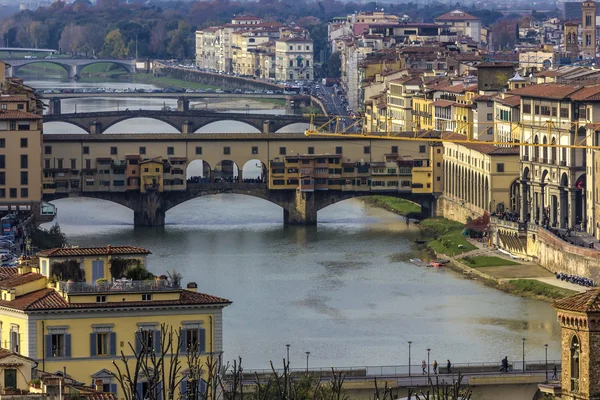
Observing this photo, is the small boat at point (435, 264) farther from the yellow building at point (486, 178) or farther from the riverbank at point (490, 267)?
the yellow building at point (486, 178)

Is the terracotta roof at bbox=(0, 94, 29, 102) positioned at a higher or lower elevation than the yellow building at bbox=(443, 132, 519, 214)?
higher

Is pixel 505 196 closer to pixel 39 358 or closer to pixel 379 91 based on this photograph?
pixel 379 91

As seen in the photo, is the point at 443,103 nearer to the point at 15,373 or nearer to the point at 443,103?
the point at 443,103

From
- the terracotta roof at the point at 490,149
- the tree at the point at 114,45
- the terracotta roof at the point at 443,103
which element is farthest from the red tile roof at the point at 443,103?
the tree at the point at 114,45

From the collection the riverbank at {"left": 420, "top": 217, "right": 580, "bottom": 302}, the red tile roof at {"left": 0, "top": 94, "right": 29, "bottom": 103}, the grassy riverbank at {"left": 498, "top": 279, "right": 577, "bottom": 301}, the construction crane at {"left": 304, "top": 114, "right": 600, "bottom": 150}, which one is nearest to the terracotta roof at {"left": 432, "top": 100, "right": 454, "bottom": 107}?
the construction crane at {"left": 304, "top": 114, "right": 600, "bottom": 150}

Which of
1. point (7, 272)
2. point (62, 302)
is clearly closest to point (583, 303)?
point (62, 302)

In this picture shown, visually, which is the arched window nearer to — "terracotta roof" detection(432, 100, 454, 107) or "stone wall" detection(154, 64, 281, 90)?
"terracotta roof" detection(432, 100, 454, 107)
